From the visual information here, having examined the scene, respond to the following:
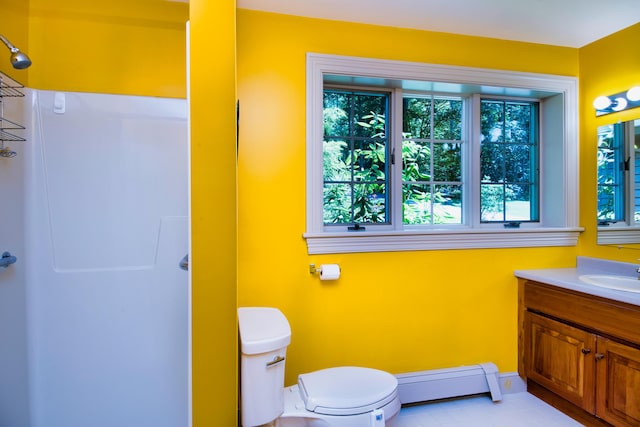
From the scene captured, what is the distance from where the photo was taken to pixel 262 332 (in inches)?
54.0

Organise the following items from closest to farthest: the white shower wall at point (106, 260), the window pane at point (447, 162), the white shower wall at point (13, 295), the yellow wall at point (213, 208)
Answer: the yellow wall at point (213, 208) < the white shower wall at point (13, 295) < the white shower wall at point (106, 260) < the window pane at point (447, 162)

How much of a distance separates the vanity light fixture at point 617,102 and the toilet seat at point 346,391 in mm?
2151

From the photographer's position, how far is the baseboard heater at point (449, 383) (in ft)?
6.74

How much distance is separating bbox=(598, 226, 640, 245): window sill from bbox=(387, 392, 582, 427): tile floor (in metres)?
1.10

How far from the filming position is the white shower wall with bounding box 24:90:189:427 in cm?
157

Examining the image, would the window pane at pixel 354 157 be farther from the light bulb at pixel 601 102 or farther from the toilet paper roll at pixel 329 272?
the light bulb at pixel 601 102

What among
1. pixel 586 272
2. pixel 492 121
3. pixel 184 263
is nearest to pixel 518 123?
pixel 492 121

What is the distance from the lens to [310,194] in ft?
6.28

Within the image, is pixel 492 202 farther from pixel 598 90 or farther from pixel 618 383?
pixel 618 383

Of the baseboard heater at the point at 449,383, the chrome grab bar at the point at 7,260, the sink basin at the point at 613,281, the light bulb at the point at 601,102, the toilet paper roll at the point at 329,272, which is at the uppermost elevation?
the light bulb at the point at 601,102

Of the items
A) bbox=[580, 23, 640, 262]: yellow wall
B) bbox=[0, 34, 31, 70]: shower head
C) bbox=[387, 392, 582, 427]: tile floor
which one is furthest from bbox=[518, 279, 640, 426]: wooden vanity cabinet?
bbox=[0, 34, 31, 70]: shower head

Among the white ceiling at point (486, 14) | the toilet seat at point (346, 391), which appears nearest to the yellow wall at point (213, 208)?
the toilet seat at point (346, 391)

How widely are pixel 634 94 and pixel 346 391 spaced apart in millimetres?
2371

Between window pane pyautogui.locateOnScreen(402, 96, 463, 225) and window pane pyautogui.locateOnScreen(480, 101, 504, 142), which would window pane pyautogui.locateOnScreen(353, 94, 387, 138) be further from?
window pane pyautogui.locateOnScreen(480, 101, 504, 142)
